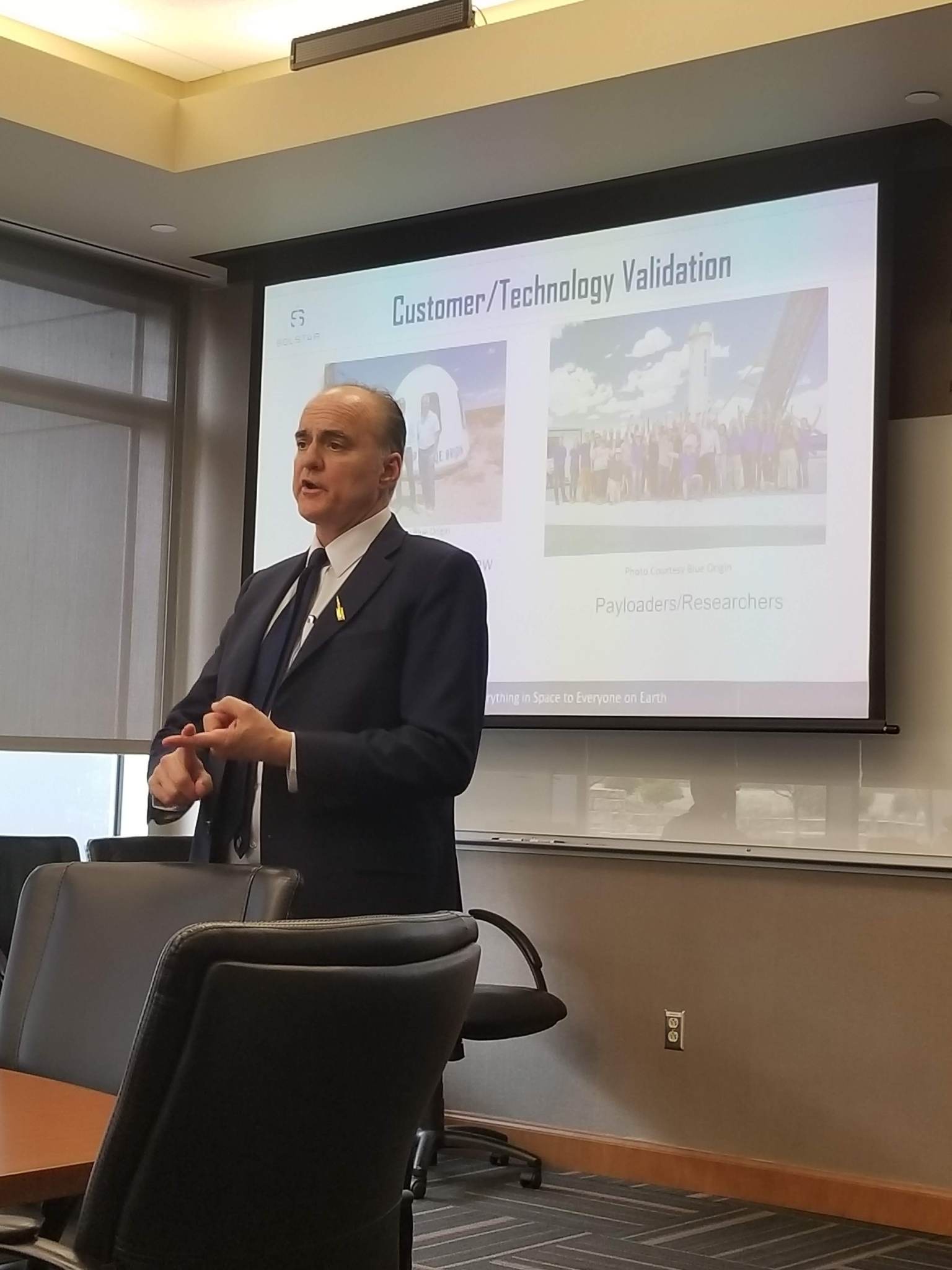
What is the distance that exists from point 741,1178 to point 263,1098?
3304mm

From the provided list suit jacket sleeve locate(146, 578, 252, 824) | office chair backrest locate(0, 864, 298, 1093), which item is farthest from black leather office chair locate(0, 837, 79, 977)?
office chair backrest locate(0, 864, 298, 1093)

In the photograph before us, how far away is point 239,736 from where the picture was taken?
2238 mm

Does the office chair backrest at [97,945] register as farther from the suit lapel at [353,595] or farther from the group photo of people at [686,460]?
the group photo of people at [686,460]

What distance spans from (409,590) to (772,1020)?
2.20 metres

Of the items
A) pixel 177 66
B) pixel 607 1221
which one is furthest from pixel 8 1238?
pixel 177 66

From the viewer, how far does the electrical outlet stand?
4355mm

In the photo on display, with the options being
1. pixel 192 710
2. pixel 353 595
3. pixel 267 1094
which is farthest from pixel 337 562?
pixel 267 1094

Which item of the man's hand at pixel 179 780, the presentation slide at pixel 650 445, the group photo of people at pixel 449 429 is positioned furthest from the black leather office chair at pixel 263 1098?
the group photo of people at pixel 449 429

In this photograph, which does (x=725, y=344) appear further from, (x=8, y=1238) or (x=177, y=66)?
(x=8, y=1238)

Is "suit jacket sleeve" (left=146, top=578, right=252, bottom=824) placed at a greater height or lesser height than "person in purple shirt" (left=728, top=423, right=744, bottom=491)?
lesser

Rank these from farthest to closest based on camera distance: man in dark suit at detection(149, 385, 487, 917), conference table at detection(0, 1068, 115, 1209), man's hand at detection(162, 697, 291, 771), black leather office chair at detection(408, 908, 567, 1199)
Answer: black leather office chair at detection(408, 908, 567, 1199) → man in dark suit at detection(149, 385, 487, 917) → man's hand at detection(162, 697, 291, 771) → conference table at detection(0, 1068, 115, 1209)

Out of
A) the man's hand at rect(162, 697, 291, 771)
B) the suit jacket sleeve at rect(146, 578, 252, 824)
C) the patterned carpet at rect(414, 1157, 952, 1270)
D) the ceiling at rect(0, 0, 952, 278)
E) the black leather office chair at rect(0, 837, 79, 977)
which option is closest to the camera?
the man's hand at rect(162, 697, 291, 771)

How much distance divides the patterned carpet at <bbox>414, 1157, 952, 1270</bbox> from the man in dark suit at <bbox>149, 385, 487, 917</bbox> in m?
1.46

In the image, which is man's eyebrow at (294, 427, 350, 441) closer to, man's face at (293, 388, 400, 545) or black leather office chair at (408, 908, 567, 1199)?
man's face at (293, 388, 400, 545)
